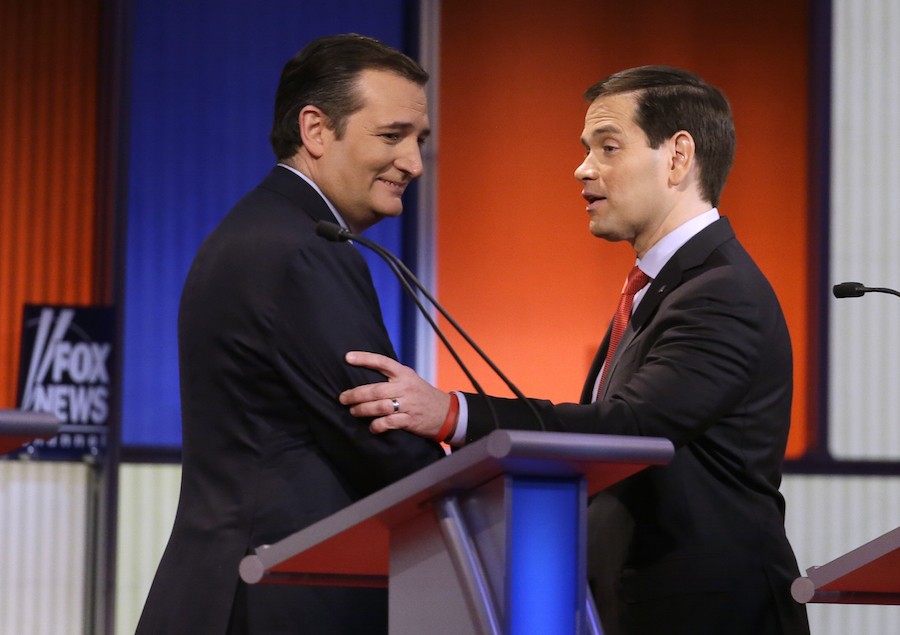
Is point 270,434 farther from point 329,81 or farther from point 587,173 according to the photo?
point 587,173

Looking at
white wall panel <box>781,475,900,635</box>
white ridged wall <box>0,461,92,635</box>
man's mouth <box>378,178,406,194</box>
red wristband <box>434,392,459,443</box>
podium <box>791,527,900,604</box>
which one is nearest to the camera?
podium <box>791,527,900,604</box>

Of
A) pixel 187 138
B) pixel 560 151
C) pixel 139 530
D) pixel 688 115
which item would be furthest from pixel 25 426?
pixel 560 151

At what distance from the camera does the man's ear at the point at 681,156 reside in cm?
256

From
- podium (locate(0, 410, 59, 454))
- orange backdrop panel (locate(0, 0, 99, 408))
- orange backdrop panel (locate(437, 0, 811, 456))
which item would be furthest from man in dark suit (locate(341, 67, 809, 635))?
orange backdrop panel (locate(0, 0, 99, 408))

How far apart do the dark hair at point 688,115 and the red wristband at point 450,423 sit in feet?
2.54

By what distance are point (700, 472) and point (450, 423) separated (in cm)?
49

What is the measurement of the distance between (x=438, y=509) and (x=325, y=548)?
0.14m

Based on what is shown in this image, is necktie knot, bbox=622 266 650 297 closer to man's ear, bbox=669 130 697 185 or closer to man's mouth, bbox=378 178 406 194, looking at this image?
man's ear, bbox=669 130 697 185

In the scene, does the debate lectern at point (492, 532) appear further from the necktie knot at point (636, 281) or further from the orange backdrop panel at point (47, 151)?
the orange backdrop panel at point (47, 151)

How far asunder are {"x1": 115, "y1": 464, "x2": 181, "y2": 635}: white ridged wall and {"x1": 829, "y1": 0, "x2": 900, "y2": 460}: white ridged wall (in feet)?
7.49

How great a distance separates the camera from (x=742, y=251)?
8.07ft

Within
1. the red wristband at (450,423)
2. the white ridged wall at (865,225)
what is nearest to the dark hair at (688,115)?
the red wristband at (450,423)

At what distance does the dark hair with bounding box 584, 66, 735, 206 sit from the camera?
102 inches

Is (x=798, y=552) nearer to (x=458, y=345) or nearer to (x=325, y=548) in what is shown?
(x=458, y=345)
